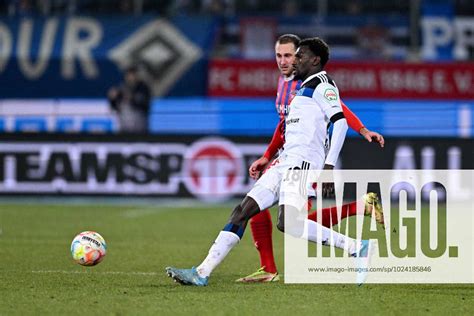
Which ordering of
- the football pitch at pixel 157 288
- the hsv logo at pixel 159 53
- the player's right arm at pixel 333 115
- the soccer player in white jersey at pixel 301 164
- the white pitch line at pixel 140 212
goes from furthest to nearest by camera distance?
1. the hsv logo at pixel 159 53
2. the white pitch line at pixel 140 212
3. the soccer player in white jersey at pixel 301 164
4. the player's right arm at pixel 333 115
5. the football pitch at pixel 157 288

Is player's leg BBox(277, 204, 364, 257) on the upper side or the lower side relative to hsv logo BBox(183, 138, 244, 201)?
upper

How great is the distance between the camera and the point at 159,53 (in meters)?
27.0

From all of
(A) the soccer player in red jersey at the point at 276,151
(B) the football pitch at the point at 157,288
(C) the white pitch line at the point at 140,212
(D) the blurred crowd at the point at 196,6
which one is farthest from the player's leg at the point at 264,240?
(D) the blurred crowd at the point at 196,6

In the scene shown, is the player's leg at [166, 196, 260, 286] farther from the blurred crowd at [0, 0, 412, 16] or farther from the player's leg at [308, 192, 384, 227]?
the blurred crowd at [0, 0, 412, 16]

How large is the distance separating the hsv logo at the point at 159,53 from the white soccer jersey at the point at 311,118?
707 inches

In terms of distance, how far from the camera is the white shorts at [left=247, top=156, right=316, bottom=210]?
8.73m

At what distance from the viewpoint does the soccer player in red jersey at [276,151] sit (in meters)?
8.95

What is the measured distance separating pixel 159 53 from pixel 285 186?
60.8ft

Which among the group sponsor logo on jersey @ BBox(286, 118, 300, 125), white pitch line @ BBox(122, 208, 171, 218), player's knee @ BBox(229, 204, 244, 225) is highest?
sponsor logo on jersey @ BBox(286, 118, 300, 125)

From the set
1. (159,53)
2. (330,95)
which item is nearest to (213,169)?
(159,53)

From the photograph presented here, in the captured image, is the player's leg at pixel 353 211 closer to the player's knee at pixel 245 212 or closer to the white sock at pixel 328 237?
the white sock at pixel 328 237

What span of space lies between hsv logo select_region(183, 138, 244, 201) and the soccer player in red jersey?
9.50 meters

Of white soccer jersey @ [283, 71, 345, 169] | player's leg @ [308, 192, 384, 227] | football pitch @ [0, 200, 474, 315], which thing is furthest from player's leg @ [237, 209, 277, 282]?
white soccer jersey @ [283, 71, 345, 169]

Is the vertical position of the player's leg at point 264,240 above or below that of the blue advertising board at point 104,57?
below
